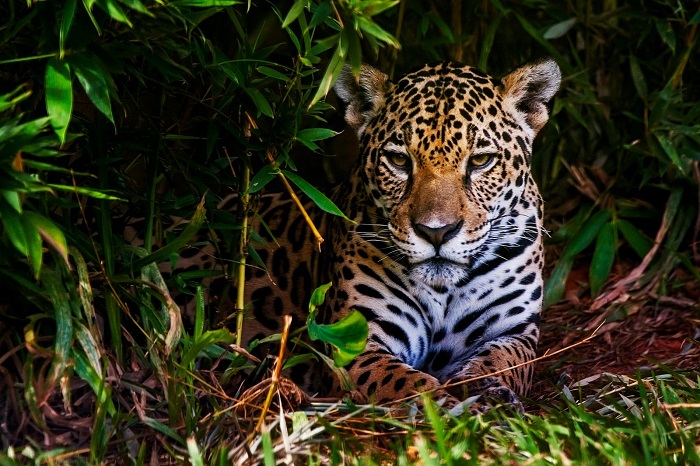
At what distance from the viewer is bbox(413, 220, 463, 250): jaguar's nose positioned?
208 inches

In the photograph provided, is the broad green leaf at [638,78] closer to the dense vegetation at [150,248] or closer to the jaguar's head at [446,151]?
the jaguar's head at [446,151]

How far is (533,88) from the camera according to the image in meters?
6.00

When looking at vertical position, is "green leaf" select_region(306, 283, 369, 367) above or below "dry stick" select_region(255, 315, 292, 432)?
above

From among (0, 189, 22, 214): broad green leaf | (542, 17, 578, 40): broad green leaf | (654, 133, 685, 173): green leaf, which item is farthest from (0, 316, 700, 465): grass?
(542, 17, 578, 40): broad green leaf

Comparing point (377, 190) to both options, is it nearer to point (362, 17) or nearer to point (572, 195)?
point (362, 17)

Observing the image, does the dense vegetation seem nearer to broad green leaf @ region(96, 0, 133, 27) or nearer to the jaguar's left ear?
broad green leaf @ region(96, 0, 133, 27)

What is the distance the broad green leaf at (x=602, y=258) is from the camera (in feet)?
24.7

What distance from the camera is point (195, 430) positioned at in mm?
4336

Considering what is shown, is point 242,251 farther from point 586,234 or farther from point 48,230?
point 586,234

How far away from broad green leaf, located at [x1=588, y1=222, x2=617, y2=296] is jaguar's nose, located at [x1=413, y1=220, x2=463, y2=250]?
247cm

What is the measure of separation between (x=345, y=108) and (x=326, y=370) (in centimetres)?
141

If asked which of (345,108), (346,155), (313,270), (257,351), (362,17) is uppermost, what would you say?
(362,17)

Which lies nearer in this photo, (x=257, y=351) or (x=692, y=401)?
(x=692, y=401)

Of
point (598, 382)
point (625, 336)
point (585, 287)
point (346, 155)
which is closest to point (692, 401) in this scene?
point (598, 382)
